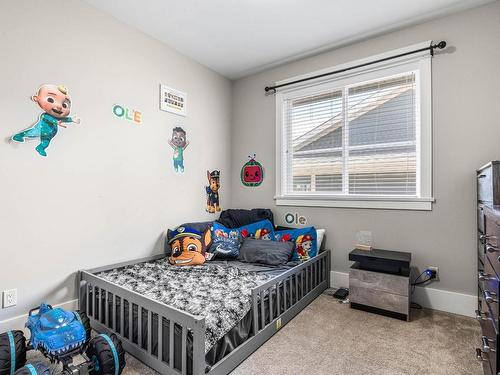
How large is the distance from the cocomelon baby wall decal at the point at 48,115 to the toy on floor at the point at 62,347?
1.19 meters

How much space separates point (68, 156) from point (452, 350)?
3.08 metres

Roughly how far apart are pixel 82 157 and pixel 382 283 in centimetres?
268

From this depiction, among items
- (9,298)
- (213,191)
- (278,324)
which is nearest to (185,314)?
(278,324)

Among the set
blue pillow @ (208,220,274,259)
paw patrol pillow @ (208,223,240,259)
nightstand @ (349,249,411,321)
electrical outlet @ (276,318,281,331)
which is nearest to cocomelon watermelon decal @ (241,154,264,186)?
blue pillow @ (208,220,274,259)

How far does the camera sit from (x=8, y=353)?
1452 millimetres

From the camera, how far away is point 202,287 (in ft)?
6.55

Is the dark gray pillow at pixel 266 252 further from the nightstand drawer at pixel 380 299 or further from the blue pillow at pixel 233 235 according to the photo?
the nightstand drawer at pixel 380 299

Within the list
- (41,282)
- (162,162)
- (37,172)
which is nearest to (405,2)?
(162,162)

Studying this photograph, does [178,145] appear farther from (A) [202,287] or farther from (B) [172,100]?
(A) [202,287]

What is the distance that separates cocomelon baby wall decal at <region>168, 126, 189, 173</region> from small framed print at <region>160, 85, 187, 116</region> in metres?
0.20

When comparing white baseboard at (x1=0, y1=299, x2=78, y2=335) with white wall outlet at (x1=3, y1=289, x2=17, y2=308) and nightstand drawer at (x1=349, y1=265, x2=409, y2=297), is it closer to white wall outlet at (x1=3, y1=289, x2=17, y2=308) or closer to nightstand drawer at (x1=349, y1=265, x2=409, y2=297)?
white wall outlet at (x1=3, y1=289, x2=17, y2=308)

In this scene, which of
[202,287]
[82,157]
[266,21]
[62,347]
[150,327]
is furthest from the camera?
[266,21]

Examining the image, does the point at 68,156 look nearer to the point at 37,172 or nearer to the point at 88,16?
the point at 37,172

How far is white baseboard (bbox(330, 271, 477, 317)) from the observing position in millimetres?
2289
